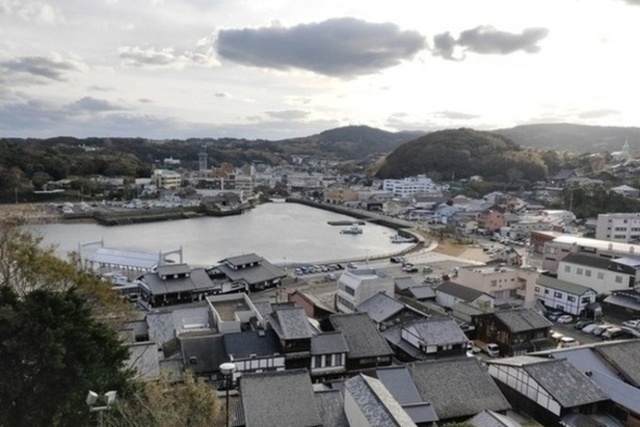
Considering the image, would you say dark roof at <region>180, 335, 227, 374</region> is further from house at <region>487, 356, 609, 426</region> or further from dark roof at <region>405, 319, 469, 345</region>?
house at <region>487, 356, 609, 426</region>

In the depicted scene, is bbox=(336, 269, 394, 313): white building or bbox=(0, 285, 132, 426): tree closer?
bbox=(0, 285, 132, 426): tree

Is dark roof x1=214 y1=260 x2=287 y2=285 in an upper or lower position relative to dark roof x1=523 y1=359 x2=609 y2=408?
lower

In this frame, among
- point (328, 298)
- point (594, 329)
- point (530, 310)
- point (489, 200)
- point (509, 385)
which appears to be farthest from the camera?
point (489, 200)

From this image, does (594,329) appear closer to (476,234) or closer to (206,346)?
(206,346)

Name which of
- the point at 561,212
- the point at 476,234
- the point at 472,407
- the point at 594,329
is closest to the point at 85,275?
the point at 472,407

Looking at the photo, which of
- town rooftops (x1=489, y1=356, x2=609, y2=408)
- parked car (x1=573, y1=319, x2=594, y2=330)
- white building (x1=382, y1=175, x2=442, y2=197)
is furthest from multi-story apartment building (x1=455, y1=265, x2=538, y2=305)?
white building (x1=382, y1=175, x2=442, y2=197)

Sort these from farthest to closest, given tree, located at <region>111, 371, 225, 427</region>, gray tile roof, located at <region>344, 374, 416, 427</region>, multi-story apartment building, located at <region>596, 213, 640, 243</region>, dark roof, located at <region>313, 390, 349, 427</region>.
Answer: multi-story apartment building, located at <region>596, 213, 640, 243</region>
dark roof, located at <region>313, 390, 349, 427</region>
gray tile roof, located at <region>344, 374, 416, 427</region>
tree, located at <region>111, 371, 225, 427</region>

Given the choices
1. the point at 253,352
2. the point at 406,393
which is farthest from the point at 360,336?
the point at 406,393

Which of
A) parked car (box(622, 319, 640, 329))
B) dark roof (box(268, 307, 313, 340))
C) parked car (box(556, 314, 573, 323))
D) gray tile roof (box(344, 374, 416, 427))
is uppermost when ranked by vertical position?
gray tile roof (box(344, 374, 416, 427))
